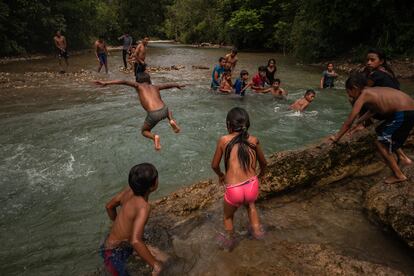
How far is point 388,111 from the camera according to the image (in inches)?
157

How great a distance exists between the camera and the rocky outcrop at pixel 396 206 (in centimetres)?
335

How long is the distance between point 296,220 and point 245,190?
946mm

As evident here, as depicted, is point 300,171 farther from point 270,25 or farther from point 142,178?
point 270,25

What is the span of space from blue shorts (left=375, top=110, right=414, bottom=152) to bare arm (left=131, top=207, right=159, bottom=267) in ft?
9.29

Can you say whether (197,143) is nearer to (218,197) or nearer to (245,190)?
(218,197)

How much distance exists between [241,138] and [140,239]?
1.29 m

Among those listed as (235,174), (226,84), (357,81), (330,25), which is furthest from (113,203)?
(330,25)

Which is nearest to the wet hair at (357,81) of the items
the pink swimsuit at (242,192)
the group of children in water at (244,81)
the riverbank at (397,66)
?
the pink swimsuit at (242,192)

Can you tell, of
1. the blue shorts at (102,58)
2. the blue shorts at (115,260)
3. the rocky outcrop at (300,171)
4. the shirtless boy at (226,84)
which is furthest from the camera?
the blue shorts at (102,58)

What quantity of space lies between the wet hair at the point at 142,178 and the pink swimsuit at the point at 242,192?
78cm

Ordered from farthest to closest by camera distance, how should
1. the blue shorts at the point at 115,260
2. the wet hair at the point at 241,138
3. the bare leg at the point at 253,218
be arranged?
the bare leg at the point at 253,218
the wet hair at the point at 241,138
the blue shorts at the point at 115,260

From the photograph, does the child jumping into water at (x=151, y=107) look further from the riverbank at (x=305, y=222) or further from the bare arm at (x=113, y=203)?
the bare arm at (x=113, y=203)

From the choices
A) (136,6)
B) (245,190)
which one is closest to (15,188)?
(245,190)

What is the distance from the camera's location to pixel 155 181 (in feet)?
10.4
